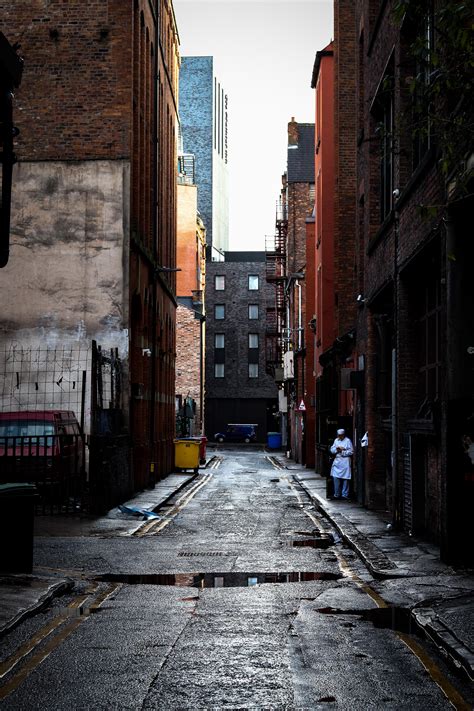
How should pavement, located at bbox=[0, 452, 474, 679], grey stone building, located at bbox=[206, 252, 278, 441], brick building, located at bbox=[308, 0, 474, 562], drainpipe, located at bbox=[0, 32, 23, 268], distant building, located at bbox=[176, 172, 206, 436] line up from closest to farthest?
drainpipe, located at bbox=[0, 32, 23, 268] → pavement, located at bbox=[0, 452, 474, 679] → brick building, located at bbox=[308, 0, 474, 562] → distant building, located at bbox=[176, 172, 206, 436] → grey stone building, located at bbox=[206, 252, 278, 441]

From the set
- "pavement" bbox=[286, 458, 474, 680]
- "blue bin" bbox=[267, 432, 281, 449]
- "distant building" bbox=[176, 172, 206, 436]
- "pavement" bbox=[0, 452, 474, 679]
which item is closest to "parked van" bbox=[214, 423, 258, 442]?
"blue bin" bbox=[267, 432, 281, 449]

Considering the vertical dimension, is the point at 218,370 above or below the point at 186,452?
above

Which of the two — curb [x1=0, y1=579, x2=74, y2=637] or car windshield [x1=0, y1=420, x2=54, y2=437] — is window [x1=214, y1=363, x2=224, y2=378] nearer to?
car windshield [x1=0, y1=420, x2=54, y2=437]

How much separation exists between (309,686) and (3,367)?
20308 mm

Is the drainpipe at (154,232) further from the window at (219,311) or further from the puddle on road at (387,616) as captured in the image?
the window at (219,311)

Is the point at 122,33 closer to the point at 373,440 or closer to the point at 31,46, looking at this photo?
the point at 31,46

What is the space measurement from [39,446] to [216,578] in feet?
28.1

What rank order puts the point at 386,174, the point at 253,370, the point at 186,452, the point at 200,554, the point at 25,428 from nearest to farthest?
the point at 200,554, the point at 25,428, the point at 386,174, the point at 186,452, the point at 253,370

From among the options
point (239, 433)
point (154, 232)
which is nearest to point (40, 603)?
point (154, 232)

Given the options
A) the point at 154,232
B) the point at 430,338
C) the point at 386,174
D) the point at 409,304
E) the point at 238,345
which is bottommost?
the point at 430,338

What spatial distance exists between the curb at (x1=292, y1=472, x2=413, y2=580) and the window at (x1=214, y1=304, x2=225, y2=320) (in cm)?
7586

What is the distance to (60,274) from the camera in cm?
2641

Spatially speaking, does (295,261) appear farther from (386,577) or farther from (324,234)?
(386,577)

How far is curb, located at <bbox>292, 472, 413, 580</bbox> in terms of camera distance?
42.4 ft
